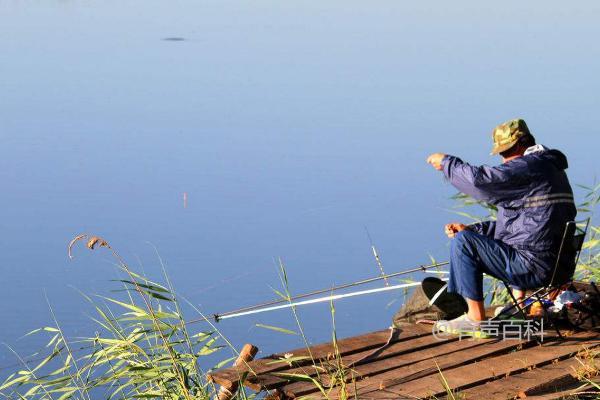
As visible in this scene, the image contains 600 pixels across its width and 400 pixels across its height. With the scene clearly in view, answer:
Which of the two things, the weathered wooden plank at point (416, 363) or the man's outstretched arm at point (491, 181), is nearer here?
the weathered wooden plank at point (416, 363)

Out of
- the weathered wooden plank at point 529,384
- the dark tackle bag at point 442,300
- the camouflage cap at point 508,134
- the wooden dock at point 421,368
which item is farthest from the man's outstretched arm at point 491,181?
the weathered wooden plank at point 529,384

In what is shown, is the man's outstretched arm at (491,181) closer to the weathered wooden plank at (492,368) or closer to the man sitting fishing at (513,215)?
the man sitting fishing at (513,215)

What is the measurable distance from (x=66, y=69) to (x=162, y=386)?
746 inches

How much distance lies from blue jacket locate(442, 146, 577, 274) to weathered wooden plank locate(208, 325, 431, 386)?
659mm

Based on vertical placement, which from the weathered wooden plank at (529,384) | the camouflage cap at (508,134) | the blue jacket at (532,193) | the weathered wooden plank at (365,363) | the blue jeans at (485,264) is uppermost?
the camouflage cap at (508,134)

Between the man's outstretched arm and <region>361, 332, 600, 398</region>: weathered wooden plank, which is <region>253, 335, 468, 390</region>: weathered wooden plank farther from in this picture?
the man's outstretched arm

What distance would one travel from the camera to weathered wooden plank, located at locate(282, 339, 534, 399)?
17.4 ft

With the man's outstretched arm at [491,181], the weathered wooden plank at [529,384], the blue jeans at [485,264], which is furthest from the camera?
the blue jeans at [485,264]

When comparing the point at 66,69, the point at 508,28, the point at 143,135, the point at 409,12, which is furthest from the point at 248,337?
the point at 409,12

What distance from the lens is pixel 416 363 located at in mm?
5656

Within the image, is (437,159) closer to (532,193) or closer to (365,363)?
(532,193)

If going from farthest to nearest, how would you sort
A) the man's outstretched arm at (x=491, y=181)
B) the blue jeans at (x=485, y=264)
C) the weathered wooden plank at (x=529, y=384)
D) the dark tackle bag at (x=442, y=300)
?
the dark tackle bag at (x=442, y=300), the blue jeans at (x=485, y=264), the man's outstretched arm at (x=491, y=181), the weathered wooden plank at (x=529, y=384)

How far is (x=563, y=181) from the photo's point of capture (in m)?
6.09

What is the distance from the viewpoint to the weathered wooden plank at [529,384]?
17.1 feet
